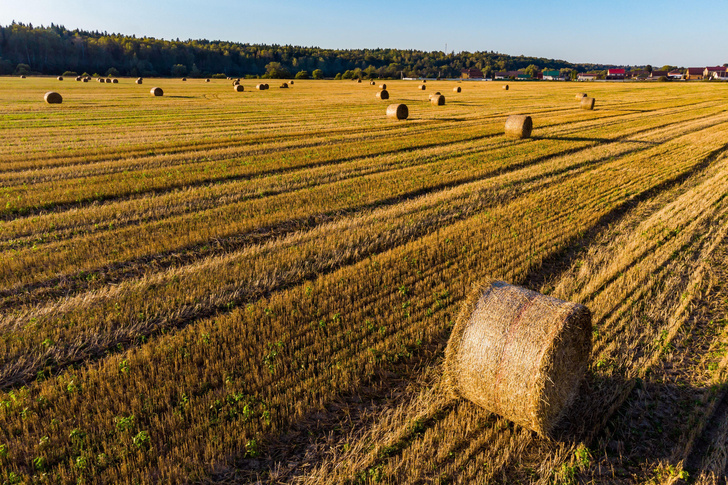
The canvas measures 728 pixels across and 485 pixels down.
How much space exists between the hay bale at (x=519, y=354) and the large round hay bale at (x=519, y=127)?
20.3 m

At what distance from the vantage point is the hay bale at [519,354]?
4891mm

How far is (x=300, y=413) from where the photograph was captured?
5.18m

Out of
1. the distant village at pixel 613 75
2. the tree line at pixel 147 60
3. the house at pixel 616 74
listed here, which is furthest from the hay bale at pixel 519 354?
the house at pixel 616 74

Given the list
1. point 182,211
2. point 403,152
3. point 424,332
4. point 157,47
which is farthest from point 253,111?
point 157,47

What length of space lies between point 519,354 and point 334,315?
2.95 metres

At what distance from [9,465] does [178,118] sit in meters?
31.3

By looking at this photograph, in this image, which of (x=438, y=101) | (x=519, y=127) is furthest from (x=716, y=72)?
(x=519, y=127)

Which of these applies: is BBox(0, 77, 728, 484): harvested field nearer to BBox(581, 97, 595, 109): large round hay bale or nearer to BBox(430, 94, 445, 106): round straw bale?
BBox(581, 97, 595, 109): large round hay bale

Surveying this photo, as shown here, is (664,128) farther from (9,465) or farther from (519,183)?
(9,465)

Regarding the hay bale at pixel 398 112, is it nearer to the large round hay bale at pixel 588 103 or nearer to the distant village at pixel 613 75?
the large round hay bale at pixel 588 103

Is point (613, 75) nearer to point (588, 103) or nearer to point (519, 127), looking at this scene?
point (588, 103)

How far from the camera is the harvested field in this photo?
468 cm

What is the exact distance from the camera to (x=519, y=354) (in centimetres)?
502

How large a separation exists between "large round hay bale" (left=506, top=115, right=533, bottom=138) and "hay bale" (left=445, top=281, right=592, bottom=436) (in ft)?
66.6
